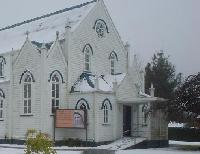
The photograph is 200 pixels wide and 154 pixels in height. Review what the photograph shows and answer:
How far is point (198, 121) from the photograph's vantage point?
32.5 metres

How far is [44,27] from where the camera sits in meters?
42.8

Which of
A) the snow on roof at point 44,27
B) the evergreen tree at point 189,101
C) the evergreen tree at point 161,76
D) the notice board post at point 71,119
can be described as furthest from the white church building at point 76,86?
the evergreen tree at point 161,76

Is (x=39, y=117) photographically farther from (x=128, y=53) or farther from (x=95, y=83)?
(x=128, y=53)

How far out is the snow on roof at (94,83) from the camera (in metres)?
35.9

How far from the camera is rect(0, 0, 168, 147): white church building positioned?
3544 centimetres

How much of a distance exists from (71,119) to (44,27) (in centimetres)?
1145

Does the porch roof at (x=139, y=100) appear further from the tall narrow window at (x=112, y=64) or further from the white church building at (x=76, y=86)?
the tall narrow window at (x=112, y=64)

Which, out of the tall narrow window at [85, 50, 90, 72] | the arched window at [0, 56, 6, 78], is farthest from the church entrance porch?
the arched window at [0, 56, 6, 78]

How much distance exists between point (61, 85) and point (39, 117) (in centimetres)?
309

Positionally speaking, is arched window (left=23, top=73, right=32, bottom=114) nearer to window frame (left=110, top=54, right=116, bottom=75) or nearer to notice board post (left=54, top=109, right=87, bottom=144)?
notice board post (left=54, top=109, right=87, bottom=144)

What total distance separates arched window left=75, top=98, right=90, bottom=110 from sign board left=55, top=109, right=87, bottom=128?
74 centimetres

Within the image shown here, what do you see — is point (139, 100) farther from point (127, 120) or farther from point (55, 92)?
point (55, 92)

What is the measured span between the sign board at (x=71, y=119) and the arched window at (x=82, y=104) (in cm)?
74

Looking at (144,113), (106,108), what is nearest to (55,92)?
(106,108)
